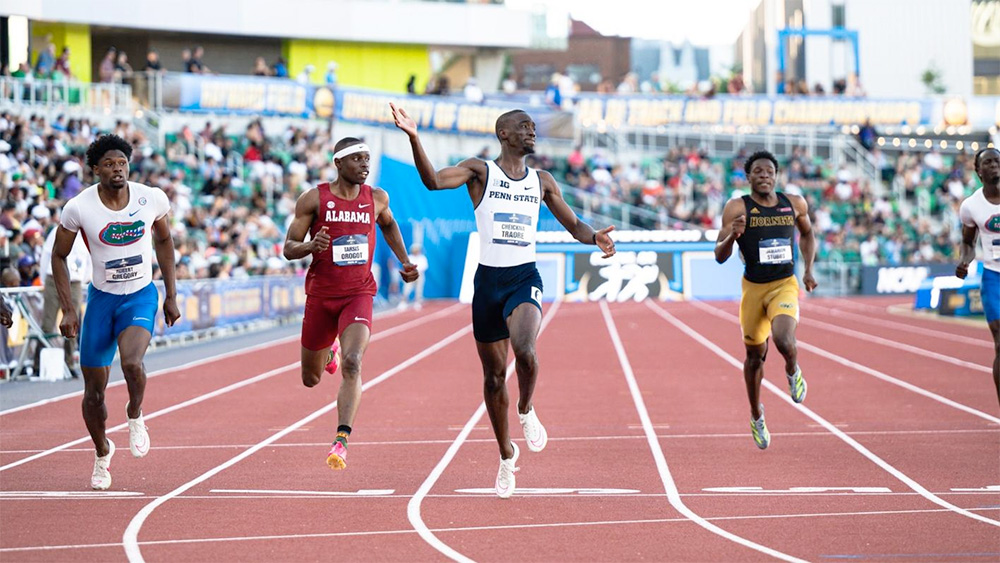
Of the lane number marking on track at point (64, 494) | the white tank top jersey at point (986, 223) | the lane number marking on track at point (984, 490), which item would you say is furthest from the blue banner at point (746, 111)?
the lane number marking on track at point (64, 494)

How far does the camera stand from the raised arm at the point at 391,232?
899 cm

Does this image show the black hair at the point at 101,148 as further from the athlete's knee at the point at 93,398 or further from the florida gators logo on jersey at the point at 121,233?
the athlete's knee at the point at 93,398

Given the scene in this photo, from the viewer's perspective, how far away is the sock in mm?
8070

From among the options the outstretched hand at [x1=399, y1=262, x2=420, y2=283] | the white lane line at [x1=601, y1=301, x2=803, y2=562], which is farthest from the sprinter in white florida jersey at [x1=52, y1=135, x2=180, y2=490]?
the white lane line at [x1=601, y1=301, x2=803, y2=562]

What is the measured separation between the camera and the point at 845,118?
154 feet

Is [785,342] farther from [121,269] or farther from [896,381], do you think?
[896,381]

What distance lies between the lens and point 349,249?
8.84 meters

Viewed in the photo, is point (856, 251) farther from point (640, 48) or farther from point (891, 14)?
point (640, 48)

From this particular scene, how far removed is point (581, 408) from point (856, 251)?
98.1 ft

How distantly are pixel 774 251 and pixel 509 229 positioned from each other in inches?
106

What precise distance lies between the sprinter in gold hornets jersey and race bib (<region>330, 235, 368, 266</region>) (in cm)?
262

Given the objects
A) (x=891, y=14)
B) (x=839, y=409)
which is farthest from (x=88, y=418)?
(x=891, y=14)

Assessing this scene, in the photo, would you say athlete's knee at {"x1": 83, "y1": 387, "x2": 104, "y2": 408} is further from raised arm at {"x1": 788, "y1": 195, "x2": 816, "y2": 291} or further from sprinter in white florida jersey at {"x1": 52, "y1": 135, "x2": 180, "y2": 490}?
raised arm at {"x1": 788, "y1": 195, "x2": 816, "y2": 291}

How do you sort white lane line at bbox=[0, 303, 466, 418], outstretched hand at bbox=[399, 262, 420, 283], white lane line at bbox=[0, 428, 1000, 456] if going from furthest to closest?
white lane line at bbox=[0, 303, 466, 418] → white lane line at bbox=[0, 428, 1000, 456] → outstretched hand at bbox=[399, 262, 420, 283]
